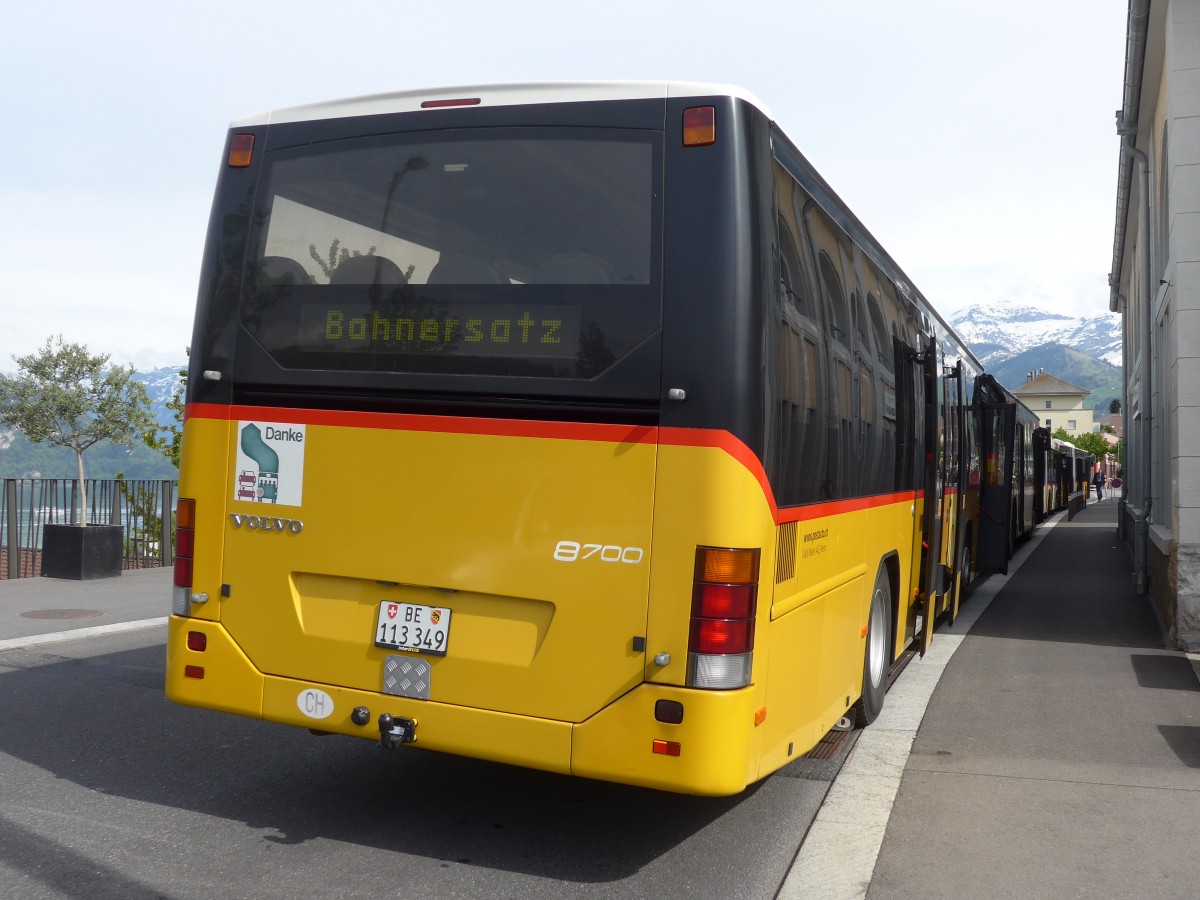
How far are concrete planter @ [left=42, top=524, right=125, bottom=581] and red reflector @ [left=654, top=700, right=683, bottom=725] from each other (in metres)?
11.8

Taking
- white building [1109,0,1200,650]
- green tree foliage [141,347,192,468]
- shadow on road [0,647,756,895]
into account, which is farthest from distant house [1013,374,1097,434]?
shadow on road [0,647,756,895]

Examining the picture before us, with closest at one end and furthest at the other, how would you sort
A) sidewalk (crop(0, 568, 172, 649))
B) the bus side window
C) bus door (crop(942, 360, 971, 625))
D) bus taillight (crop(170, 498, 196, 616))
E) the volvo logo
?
1. the bus side window
2. the volvo logo
3. bus taillight (crop(170, 498, 196, 616))
4. sidewalk (crop(0, 568, 172, 649))
5. bus door (crop(942, 360, 971, 625))

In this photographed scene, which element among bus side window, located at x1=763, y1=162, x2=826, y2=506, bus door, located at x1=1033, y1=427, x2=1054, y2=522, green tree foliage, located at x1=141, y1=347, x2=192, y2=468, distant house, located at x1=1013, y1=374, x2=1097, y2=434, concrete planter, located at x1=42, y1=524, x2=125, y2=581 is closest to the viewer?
bus side window, located at x1=763, y1=162, x2=826, y2=506

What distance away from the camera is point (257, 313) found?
495 centimetres

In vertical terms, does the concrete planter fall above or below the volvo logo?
below

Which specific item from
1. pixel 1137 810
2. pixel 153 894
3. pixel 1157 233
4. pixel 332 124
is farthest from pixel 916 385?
pixel 1157 233

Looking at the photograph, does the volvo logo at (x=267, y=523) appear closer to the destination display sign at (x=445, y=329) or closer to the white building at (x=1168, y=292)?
the destination display sign at (x=445, y=329)

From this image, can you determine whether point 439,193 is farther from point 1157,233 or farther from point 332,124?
point 1157,233

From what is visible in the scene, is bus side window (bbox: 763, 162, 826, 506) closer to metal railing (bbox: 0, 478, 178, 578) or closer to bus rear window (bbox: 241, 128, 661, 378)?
bus rear window (bbox: 241, 128, 661, 378)

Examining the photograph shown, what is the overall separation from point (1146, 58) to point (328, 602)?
14.9m

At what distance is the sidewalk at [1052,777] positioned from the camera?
15.2ft

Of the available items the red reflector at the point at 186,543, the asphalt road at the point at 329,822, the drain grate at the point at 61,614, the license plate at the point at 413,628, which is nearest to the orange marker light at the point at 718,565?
the license plate at the point at 413,628

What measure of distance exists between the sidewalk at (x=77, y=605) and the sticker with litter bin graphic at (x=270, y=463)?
5.50 meters

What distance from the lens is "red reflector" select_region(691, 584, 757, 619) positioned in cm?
420
